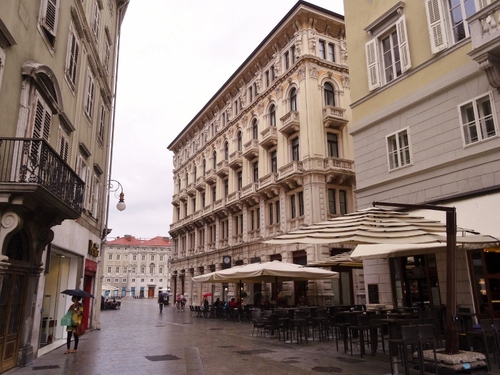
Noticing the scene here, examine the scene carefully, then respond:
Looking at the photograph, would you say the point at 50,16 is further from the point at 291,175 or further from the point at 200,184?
the point at 200,184

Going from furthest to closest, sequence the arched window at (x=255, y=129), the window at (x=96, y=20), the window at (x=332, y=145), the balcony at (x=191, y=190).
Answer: the balcony at (x=191, y=190) → the arched window at (x=255, y=129) → the window at (x=332, y=145) → the window at (x=96, y=20)

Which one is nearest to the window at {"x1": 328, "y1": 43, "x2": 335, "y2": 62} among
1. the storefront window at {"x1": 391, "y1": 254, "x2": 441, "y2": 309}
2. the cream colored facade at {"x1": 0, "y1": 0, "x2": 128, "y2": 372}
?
the cream colored facade at {"x1": 0, "y1": 0, "x2": 128, "y2": 372}

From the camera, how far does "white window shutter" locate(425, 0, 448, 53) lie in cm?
1321

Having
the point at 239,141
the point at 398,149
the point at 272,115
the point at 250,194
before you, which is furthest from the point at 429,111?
the point at 239,141

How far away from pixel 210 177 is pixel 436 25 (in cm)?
2995

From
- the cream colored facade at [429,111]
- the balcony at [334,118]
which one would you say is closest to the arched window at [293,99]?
the balcony at [334,118]

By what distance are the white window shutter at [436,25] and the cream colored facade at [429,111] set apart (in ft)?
0.11

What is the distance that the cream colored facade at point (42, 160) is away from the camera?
8.54 metres

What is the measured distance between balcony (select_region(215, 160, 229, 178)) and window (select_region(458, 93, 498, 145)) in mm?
26931

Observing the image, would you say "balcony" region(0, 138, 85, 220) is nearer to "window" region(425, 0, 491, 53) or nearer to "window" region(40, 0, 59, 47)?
"window" region(40, 0, 59, 47)

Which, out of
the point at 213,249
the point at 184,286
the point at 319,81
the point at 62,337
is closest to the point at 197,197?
the point at 213,249

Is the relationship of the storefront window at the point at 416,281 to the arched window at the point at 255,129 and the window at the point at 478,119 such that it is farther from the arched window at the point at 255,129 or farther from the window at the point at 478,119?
the arched window at the point at 255,129

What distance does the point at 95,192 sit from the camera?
18.9m

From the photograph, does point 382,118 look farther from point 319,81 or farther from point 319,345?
point 319,81
